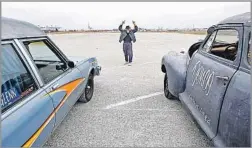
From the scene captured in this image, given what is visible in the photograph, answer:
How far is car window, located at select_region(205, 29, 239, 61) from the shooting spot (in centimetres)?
328

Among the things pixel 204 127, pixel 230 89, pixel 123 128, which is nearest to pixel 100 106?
pixel 123 128

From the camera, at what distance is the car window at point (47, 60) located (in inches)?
130

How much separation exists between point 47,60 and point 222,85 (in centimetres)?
272

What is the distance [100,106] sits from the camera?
14.7 ft

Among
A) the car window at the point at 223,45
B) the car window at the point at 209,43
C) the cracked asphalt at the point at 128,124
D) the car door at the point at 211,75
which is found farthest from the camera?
the car window at the point at 209,43

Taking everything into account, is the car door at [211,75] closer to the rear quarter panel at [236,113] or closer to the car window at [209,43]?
the car window at [209,43]

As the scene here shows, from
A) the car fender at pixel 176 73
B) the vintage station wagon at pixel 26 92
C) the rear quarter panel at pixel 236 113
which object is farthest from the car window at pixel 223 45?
the vintage station wagon at pixel 26 92

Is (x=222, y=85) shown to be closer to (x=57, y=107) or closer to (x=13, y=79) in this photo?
(x=57, y=107)

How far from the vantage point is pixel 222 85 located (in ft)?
8.05

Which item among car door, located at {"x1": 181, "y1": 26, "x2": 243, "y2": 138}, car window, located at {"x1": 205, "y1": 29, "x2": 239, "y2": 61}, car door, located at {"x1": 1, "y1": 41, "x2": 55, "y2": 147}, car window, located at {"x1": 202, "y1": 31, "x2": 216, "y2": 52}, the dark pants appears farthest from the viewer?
the dark pants

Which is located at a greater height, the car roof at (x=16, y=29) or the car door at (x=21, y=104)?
the car roof at (x=16, y=29)

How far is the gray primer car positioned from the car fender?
1.0 inches

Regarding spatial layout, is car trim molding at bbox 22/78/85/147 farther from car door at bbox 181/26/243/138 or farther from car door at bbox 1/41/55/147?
car door at bbox 181/26/243/138

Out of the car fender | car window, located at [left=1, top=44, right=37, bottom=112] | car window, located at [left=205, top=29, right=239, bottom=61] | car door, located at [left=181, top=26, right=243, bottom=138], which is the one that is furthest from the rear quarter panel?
car window, located at [left=1, top=44, right=37, bottom=112]
